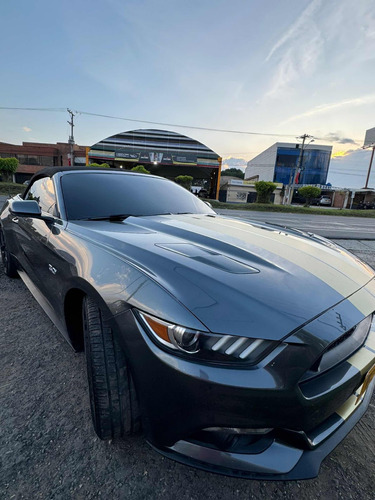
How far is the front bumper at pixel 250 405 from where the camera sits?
34.8 inches

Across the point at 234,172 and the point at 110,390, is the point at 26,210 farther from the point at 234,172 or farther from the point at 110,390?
the point at 234,172

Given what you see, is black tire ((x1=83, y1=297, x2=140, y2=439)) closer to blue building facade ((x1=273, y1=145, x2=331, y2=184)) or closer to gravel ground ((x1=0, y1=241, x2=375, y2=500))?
gravel ground ((x1=0, y1=241, x2=375, y2=500))

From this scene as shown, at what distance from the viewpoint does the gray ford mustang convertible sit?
35.4 inches

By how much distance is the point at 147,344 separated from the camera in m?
0.99

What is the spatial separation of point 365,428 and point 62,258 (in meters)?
1.94

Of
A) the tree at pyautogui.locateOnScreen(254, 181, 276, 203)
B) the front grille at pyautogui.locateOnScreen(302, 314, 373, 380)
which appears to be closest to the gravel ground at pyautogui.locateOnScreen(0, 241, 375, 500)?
the front grille at pyautogui.locateOnScreen(302, 314, 373, 380)

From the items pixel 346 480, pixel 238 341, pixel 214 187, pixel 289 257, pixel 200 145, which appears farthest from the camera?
pixel 214 187

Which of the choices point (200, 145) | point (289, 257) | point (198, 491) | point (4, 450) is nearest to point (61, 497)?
point (4, 450)

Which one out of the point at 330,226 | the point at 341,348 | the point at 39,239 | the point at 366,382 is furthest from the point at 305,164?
the point at 341,348

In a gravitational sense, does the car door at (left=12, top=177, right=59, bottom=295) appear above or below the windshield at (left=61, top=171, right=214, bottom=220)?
below

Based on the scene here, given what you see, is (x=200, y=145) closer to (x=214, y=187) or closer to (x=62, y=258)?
(x=214, y=187)

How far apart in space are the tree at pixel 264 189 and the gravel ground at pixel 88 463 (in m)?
22.8

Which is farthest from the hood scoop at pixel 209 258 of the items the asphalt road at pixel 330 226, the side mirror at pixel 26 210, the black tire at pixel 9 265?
the asphalt road at pixel 330 226

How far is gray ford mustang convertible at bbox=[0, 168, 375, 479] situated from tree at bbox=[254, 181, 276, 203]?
894 inches
